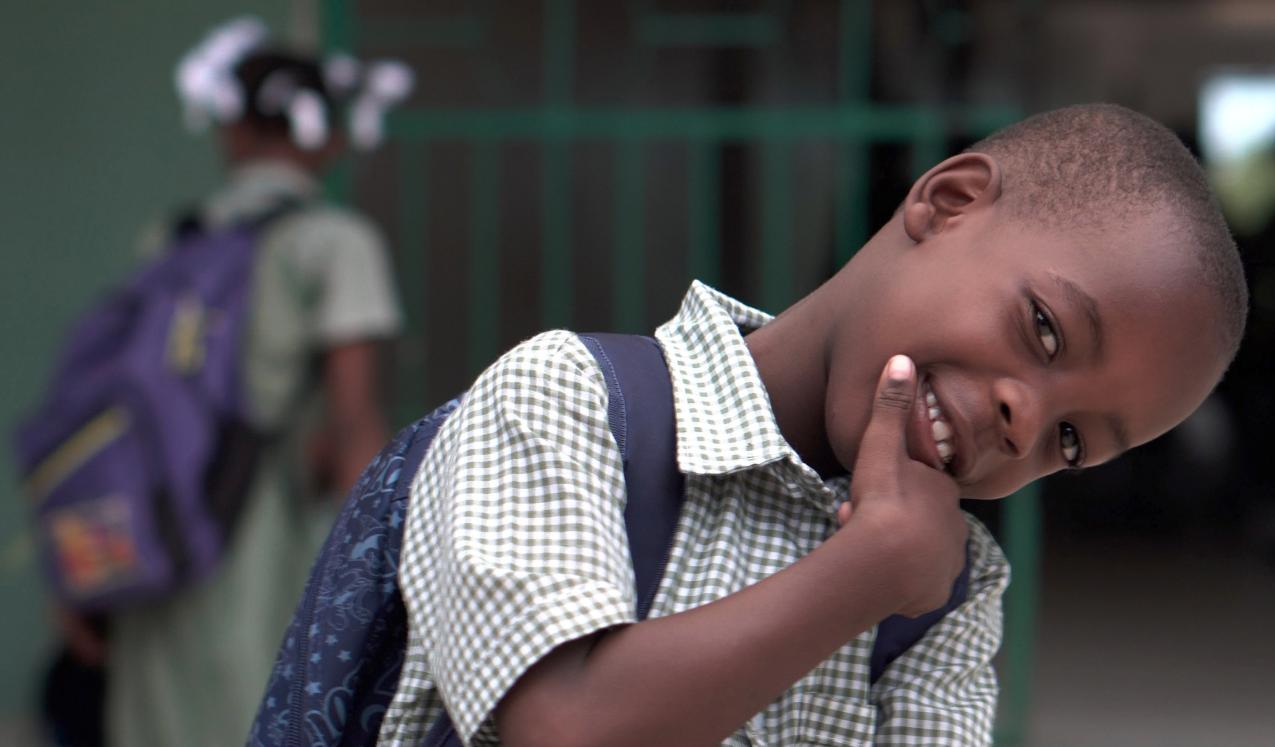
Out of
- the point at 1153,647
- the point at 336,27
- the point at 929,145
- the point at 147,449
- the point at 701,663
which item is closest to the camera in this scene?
the point at 701,663

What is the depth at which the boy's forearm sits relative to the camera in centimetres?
114

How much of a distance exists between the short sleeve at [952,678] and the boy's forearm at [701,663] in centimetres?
20

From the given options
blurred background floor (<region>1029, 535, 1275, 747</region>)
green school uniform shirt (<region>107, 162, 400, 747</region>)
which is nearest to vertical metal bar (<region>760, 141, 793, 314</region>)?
green school uniform shirt (<region>107, 162, 400, 747</region>)

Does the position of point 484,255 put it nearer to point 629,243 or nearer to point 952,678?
point 629,243

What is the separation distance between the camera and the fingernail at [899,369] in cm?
127

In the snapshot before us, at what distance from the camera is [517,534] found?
1.18 metres

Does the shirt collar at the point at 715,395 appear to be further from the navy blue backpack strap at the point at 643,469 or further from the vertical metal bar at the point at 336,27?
the vertical metal bar at the point at 336,27

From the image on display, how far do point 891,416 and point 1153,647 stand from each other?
5.38 meters

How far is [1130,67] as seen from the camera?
1111cm

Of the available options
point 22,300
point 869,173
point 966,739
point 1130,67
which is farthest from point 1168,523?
point 966,739

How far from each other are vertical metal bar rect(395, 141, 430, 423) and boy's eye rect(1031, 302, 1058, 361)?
334 centimetres

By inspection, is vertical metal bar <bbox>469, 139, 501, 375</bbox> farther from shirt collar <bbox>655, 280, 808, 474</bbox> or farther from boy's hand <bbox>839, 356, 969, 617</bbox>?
boy's hand <bbox>839, 356, 969, 617</bbox>

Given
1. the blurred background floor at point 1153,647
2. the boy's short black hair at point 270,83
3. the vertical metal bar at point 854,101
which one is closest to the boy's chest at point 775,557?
the boy's short black hair at point 270,83

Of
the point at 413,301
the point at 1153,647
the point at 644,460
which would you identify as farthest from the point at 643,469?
the point at 1153,647
